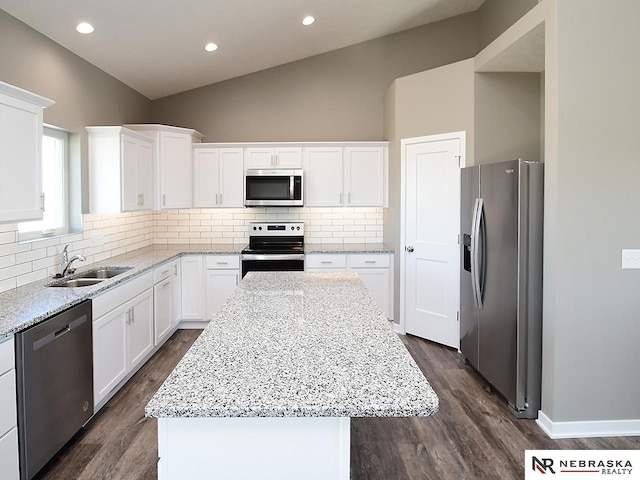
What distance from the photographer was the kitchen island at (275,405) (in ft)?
4.13

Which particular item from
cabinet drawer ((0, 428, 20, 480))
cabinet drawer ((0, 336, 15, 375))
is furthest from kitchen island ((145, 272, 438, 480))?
cabinet drawer ((0, 428, 20, 480))

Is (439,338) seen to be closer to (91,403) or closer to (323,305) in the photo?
(323,305)

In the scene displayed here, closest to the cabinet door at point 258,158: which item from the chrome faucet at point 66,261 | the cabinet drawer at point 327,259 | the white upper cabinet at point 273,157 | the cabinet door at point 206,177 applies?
the white upper cabinet at point 273,157

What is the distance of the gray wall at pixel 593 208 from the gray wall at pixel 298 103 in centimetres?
284

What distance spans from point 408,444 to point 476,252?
1.50 metres

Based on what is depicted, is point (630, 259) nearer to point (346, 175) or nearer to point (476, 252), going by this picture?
point (476, 252)

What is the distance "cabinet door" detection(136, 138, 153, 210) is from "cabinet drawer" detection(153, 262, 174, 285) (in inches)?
A: 24.5

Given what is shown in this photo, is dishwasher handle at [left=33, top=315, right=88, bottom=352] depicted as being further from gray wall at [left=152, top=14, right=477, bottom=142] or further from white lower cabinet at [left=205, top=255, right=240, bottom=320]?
gray wall at [left=152, top=14, right=477, bottom=142]

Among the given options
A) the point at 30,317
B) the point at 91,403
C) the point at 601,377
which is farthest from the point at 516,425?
the point at 30,317

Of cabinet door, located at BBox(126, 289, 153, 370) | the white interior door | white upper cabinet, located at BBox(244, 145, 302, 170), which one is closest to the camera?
cabinet door, located at BBox(126, 289, 153, 370)

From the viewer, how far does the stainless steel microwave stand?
16.5 ft

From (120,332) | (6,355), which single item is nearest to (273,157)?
(120,332)

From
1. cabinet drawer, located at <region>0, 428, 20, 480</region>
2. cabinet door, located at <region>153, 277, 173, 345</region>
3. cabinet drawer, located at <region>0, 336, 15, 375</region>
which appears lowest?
cabinet drawer, located at <region>0, 428, 20, 480</region>

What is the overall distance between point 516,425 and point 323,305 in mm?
1605
